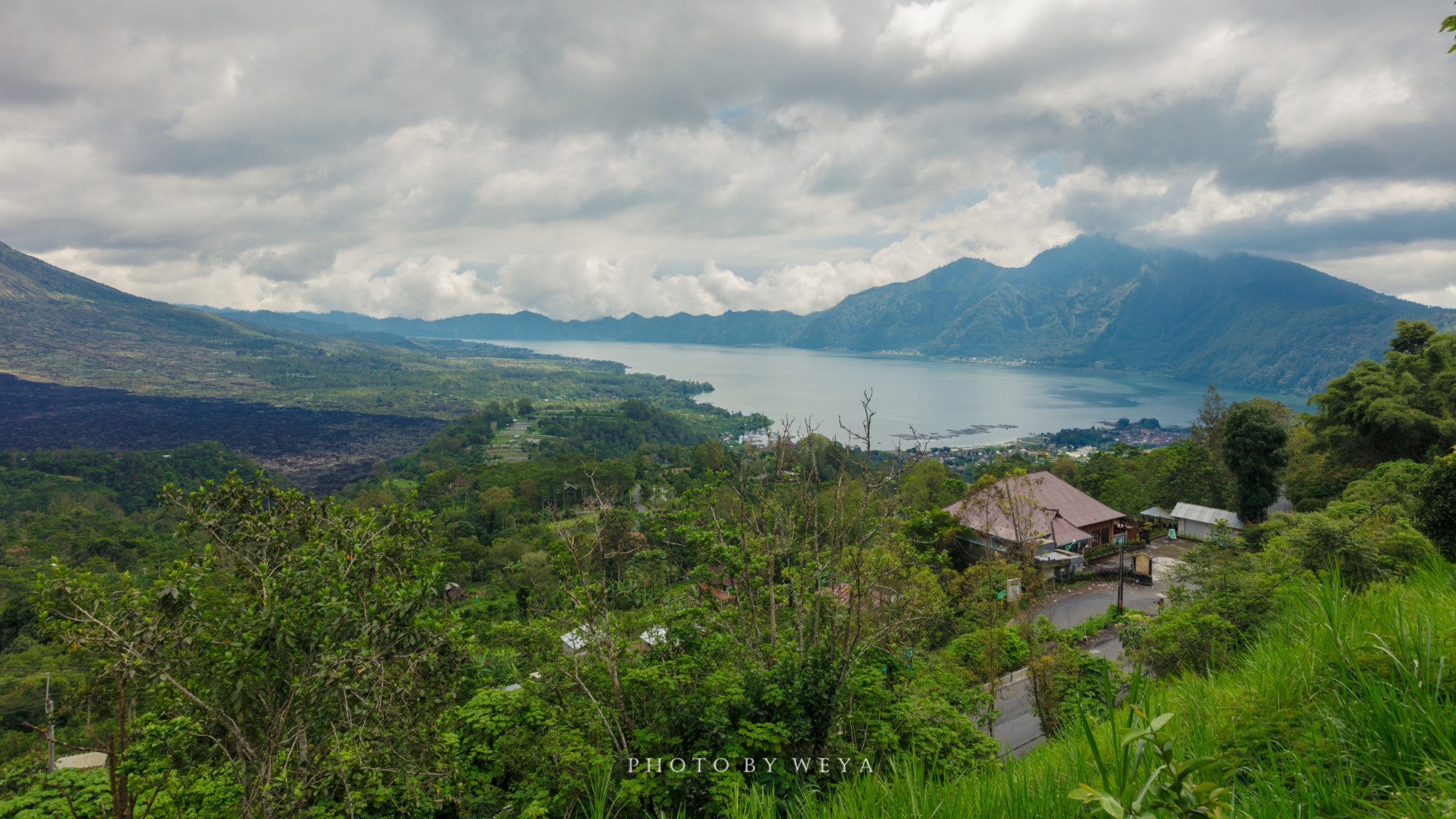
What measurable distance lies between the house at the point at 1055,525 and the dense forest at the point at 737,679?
5.55 metres

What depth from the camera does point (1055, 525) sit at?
1870 centimetres

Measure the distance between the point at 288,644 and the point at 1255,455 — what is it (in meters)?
22.6

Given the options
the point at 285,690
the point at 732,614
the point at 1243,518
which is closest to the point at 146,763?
the point at 285,690

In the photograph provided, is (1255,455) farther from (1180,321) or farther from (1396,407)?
(1180,321)

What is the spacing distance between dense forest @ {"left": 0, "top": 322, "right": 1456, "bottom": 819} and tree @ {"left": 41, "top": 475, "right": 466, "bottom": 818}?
0.02m

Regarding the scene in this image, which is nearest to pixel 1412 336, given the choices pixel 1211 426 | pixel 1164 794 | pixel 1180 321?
pixel 1211 426

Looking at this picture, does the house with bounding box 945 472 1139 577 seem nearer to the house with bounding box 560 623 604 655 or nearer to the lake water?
the house with bounding box 560 623 604 655

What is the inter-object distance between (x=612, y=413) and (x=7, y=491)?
1826 inches

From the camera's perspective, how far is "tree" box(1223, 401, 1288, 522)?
689 inches

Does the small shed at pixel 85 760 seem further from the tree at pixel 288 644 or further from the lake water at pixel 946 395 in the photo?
the lake water at pixel 946 395

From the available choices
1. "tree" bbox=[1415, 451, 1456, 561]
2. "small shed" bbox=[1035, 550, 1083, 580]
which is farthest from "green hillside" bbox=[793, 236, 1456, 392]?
"tree" bbox=[1415, 451, 1456, 561]

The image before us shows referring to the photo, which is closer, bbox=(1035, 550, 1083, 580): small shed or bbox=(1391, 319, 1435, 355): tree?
bbox=(1035, 550, 1083, 580): small shed

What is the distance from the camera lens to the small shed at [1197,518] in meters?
19.0

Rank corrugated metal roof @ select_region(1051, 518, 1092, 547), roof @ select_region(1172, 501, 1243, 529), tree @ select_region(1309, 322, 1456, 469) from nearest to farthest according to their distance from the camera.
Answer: tree @ select_region(1309, 322, 1456, 469), corrugated metal roof @ select_region(1051, 518, 1092, 547), roof @ select_region(1172, 501, 1243, 529)
